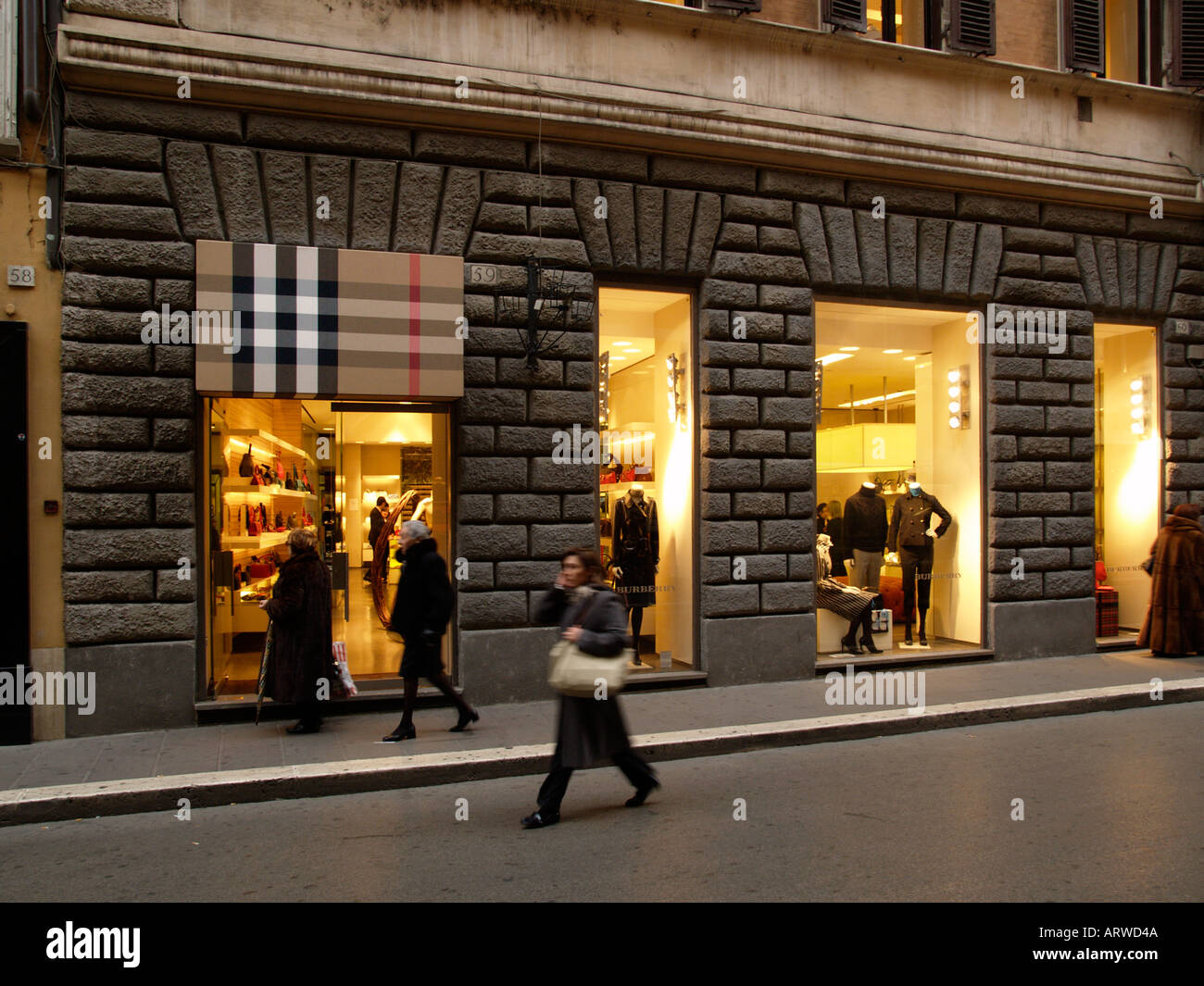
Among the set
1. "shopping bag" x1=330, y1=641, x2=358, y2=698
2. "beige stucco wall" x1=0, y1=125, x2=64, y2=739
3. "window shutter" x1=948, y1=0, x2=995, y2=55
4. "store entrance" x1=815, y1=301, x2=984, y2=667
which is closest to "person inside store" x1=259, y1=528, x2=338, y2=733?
"shopping bag" x1=330, y1=641, x2=358, y2=698

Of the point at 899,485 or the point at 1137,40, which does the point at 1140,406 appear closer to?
the point at 899,485

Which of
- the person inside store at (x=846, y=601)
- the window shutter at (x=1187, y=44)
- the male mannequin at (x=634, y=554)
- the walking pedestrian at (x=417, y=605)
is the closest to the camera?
the walking pedestrian at (x=417, y=605)

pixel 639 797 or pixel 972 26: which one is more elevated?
pixel 972 26

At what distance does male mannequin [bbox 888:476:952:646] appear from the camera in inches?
472

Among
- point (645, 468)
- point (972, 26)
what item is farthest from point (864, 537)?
point (972, 26)

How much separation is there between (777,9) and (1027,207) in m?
3.87

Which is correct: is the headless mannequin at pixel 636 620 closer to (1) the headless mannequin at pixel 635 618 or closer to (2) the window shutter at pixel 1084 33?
(1) the headless mannequin at pixel 635 618

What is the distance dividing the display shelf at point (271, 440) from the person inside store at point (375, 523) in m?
0.74

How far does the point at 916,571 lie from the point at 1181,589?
3149 mm

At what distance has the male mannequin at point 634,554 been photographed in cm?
1084

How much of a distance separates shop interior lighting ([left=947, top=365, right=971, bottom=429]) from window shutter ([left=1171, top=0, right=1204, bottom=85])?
4.77 metres

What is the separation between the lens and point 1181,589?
1180 centimetres

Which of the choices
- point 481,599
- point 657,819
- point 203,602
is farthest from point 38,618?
point 657,819

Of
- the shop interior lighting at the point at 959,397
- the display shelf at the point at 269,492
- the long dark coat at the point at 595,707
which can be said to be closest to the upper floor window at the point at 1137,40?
the shop interior lighting at the point at 959,397
